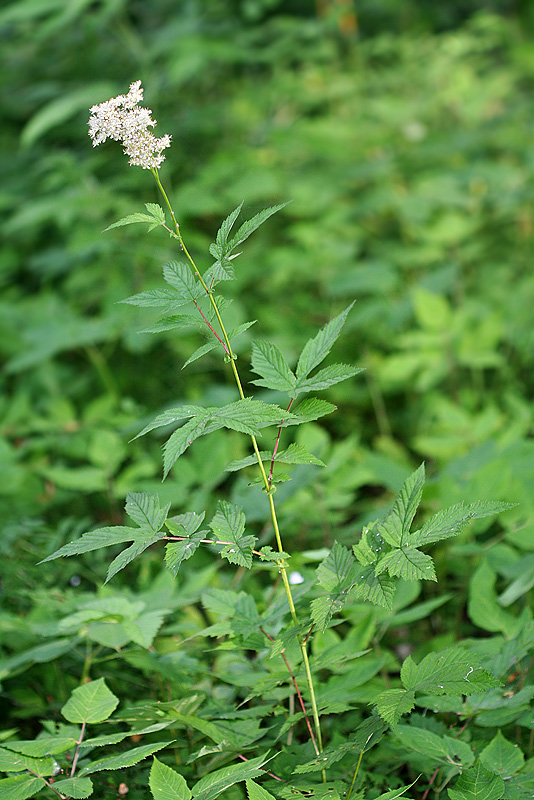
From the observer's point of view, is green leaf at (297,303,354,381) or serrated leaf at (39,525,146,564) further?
green leaf at (297,303,354,381)

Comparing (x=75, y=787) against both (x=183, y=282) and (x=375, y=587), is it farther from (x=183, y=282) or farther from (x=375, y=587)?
(x=183, y=282)

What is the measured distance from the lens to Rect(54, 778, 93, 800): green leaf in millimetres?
849

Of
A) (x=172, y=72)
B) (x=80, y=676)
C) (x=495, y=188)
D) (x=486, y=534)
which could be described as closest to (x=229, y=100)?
(x=172, y=72)

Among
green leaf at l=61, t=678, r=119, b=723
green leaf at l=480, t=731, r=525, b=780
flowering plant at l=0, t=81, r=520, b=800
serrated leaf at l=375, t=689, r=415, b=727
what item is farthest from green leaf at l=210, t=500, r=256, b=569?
green leaf at l=480, t=731, r=525, b=780

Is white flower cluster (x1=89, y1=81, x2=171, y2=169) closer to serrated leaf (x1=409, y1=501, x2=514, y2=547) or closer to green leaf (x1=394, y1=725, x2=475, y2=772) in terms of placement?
serrated leaf (x1=409, y1=501, x2=514, y2=547)

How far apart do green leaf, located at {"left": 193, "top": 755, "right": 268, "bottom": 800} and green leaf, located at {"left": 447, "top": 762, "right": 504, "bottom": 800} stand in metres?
0.24

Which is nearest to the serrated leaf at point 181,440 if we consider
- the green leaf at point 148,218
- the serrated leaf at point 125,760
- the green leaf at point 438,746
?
the green leaf at point 148,218

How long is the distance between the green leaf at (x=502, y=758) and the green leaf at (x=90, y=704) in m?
0.53

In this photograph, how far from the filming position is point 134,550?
2.64 ft

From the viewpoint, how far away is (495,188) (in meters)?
2.91

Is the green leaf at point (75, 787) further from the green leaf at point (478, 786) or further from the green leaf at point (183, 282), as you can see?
the green leaf at point (183, 282)

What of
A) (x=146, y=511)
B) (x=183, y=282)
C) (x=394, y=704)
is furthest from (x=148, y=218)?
(x=394, y=704)

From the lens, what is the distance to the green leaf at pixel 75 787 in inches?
33.4

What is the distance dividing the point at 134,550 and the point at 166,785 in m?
0.31
